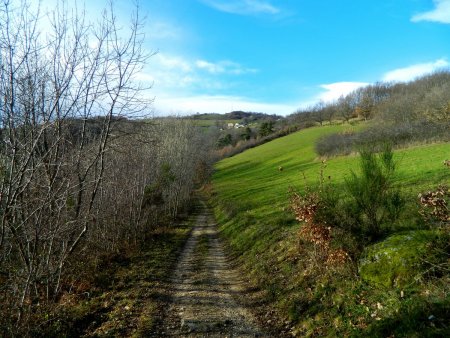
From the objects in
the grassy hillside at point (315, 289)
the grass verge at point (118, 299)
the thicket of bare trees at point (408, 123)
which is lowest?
the grass verge at point (118, 299)

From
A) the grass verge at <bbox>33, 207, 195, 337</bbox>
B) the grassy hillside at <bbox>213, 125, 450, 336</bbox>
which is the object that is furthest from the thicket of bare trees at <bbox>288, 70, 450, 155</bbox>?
the grass verge at <bbox>33, 207, 195, 337</bbox>

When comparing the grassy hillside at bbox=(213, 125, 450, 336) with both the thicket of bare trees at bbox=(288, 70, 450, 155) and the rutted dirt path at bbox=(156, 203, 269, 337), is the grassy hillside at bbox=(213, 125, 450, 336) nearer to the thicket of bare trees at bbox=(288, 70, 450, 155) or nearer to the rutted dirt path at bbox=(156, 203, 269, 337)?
the rutted dirt path at bbox=(156, 203, 269, 337)

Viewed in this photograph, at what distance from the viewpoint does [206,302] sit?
9.30 m

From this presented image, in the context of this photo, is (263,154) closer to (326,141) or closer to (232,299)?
(326,141)

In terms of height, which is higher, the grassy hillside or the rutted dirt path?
the grassy hillside

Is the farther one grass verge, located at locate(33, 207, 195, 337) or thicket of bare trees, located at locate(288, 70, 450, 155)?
thicket of bare trees, located at locate(288, 70, 450, 155)

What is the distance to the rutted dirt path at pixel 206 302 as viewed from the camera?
753cm

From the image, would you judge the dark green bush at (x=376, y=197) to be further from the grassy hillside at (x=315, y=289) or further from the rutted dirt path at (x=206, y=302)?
the rutted dirt path at (x=206, y=302)

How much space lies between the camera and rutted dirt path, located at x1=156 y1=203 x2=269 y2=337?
7.53 meters

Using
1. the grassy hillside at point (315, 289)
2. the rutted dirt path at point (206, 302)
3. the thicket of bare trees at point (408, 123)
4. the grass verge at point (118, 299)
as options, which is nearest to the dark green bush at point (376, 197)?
the grassy hillside at point (315, 289)

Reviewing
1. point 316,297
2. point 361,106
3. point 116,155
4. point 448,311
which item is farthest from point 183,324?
point 361,106

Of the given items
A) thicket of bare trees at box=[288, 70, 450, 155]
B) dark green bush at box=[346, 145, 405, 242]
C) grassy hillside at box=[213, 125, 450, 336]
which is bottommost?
grassy hillside at box=[213, 125, 450, 336]

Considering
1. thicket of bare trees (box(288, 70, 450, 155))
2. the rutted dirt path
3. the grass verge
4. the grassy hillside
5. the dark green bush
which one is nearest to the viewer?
the grassy hillside

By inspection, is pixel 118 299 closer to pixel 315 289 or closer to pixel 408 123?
pixel 315 289
